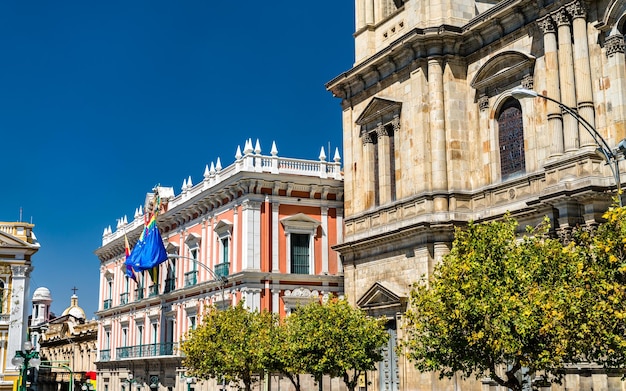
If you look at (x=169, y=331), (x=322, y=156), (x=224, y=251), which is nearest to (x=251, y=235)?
(x=224, y=251)

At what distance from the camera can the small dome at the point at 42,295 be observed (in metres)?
110

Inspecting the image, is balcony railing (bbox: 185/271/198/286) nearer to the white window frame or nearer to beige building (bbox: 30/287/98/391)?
the white window frame

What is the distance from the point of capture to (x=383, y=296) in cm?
3139

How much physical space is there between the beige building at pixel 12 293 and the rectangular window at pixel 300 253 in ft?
78.8

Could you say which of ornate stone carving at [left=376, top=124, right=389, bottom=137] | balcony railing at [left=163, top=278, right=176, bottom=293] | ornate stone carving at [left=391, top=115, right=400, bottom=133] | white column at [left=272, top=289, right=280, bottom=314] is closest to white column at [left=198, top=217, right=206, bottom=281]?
balcony railing at [left=163, top=278, right=176, bottom=293]

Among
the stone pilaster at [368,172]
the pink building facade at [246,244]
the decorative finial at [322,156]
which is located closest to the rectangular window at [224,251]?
the pink building facade at [246,244]

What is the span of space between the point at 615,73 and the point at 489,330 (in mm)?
9960

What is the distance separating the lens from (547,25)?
26188mm

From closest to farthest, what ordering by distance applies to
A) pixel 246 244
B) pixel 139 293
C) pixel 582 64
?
pixel 582 64, pixel 246 244, pixel 139 293

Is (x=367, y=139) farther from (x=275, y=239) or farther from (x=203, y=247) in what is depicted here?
(x=203, y=247)

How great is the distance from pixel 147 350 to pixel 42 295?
2566 inches

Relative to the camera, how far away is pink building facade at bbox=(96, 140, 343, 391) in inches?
1569

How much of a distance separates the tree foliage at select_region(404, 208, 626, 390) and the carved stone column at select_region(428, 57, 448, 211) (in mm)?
9001

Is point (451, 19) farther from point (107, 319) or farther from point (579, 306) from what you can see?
point (107, 319)
